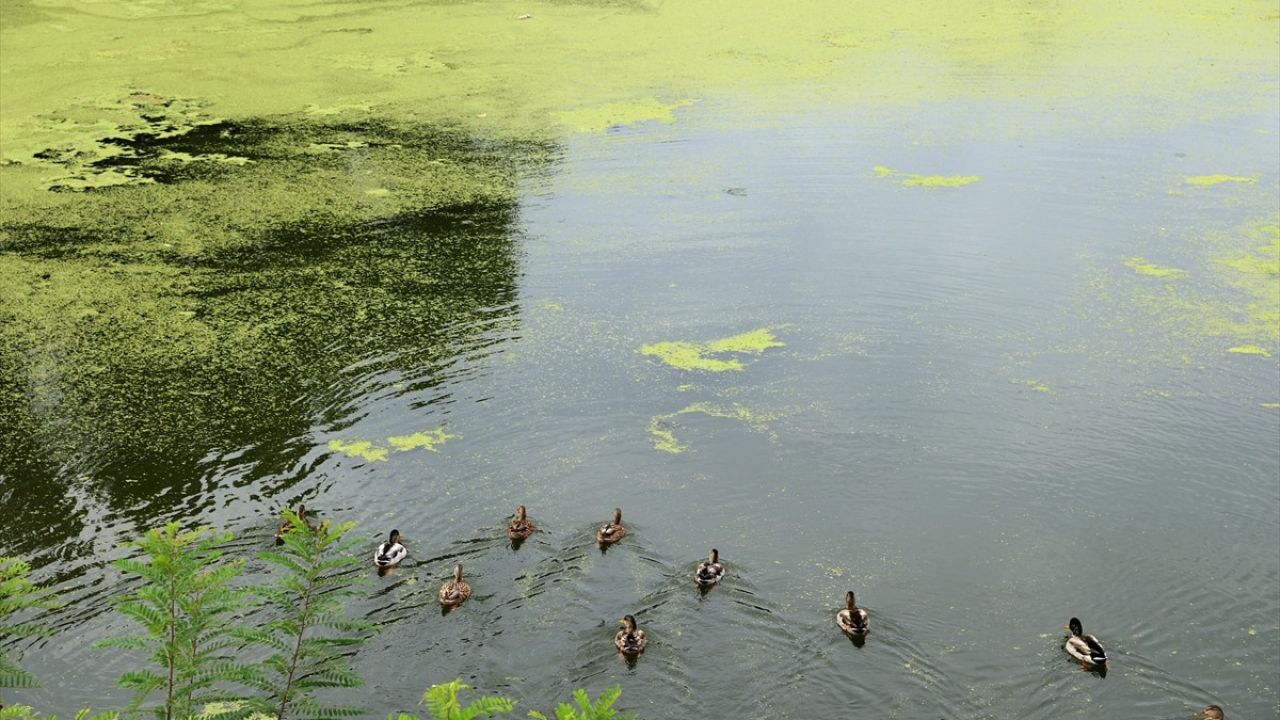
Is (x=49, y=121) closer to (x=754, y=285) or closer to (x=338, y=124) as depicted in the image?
(x=338, y=124)

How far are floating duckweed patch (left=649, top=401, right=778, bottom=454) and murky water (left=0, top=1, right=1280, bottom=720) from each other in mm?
29

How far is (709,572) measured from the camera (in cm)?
542

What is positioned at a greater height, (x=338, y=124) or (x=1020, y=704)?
(x=338, y=124)

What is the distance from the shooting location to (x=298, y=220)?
9.51m

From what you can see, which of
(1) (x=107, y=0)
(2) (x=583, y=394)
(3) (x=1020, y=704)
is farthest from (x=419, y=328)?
(1) (x=107, y=0)

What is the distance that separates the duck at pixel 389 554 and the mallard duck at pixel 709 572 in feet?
4.62

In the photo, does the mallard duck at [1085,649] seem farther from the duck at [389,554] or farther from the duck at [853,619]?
the duck at [389,554]

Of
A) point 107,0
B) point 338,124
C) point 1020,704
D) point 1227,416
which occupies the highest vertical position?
point 107,0

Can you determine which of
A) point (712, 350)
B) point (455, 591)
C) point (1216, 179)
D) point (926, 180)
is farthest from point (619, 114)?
point (455, 591)

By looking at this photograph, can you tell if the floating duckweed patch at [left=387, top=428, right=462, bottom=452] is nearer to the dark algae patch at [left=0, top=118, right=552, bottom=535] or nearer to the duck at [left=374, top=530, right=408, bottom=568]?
the dark algae patch at [left=0, top=118, right=552, bottom=535]

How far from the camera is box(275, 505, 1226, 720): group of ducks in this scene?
495 cm

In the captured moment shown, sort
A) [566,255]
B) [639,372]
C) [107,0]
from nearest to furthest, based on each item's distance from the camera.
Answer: [639,372] → [566,255] → [107,0]

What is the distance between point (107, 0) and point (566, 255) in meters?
9.82

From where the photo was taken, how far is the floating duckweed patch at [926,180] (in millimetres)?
10281
